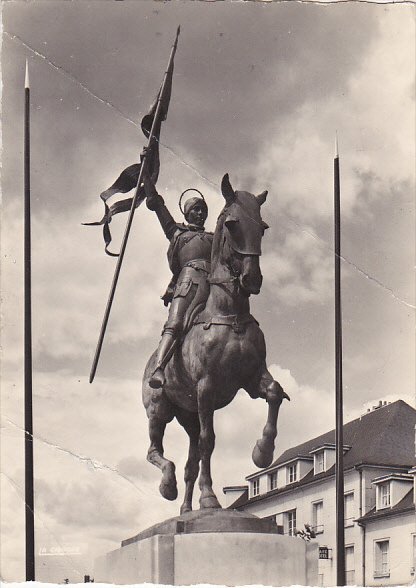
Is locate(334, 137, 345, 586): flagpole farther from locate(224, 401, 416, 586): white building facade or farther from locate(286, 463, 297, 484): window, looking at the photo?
locate(286, 463, 297, 484): window

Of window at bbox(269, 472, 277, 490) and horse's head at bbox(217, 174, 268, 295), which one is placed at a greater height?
horse's head at bbox(217, 174, 268, 295)

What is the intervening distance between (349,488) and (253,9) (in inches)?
170

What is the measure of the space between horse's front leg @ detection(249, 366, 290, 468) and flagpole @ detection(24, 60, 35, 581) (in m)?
1.78

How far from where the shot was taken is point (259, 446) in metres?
8.30

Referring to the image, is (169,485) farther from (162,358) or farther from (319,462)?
(319,462)

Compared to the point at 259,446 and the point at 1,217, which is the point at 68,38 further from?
the point at 259,446

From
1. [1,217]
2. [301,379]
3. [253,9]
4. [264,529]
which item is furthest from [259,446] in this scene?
[253,9]

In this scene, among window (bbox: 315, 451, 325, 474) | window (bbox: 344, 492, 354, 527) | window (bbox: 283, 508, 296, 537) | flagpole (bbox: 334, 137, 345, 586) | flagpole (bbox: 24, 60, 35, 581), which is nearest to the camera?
flagpole (bbox: 24, 60, 35, 581)

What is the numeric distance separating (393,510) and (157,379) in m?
3.25

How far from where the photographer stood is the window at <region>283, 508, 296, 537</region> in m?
11.1

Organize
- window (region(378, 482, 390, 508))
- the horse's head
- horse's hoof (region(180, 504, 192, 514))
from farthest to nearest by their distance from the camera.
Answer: window (region(378, 482, 390, 508)) → horse's hoof (region(180, 504, 192, 514)) → the horse's head

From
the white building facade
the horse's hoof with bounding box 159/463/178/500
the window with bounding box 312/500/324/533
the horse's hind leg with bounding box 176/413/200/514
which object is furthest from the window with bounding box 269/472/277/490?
the horse's hoof with bounding box 159/463/178/500

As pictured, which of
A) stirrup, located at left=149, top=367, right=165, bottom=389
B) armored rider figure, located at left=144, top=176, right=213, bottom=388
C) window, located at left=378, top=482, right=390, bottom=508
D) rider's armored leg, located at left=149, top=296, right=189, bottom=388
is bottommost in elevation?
window, located at left=378, top=482, right=390, bottom=508

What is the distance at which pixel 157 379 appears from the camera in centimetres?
827
